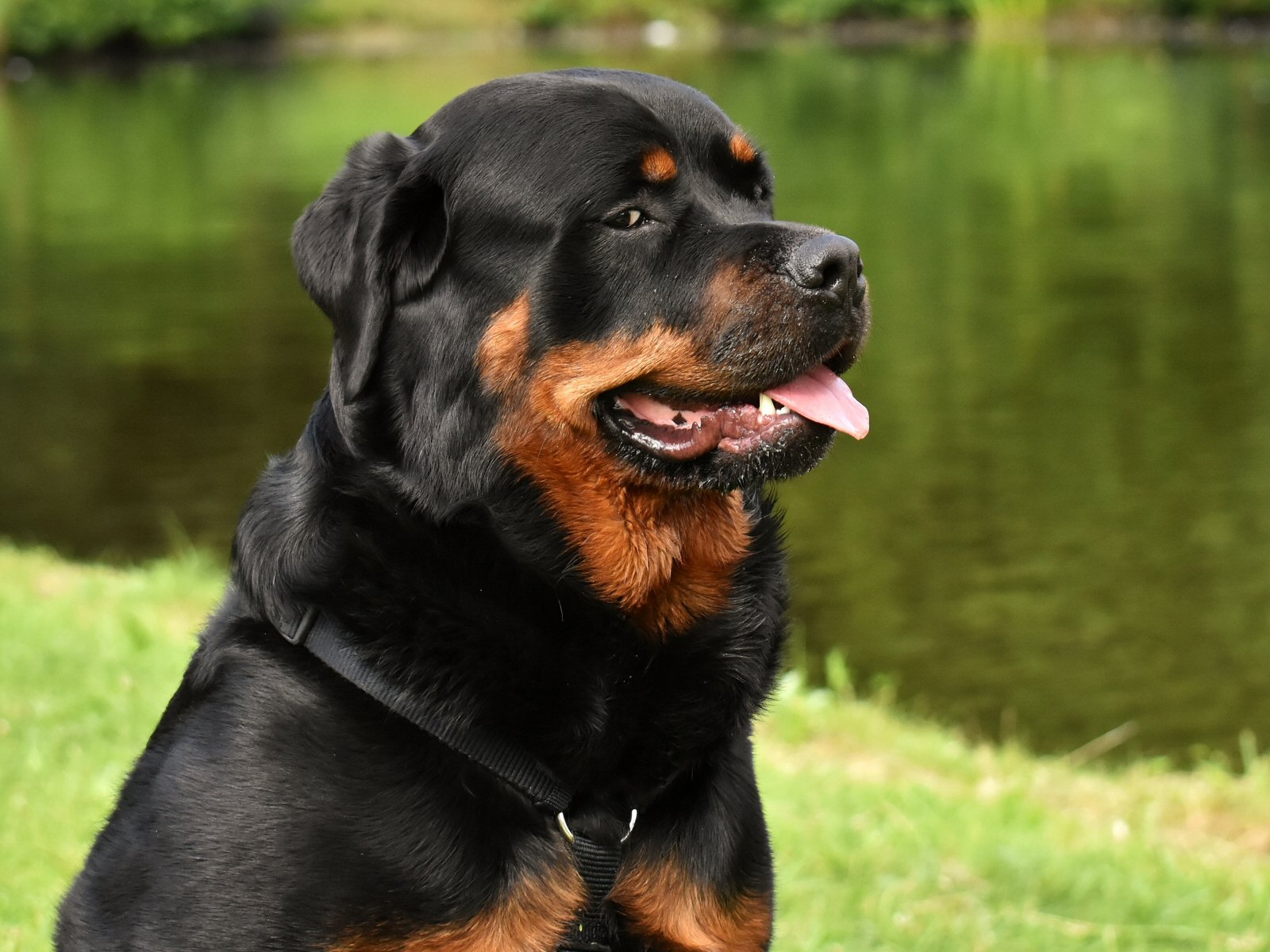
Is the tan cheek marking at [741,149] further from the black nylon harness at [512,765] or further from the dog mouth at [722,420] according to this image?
the black nylon harness at [512,765]

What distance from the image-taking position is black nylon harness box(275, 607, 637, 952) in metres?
3.06

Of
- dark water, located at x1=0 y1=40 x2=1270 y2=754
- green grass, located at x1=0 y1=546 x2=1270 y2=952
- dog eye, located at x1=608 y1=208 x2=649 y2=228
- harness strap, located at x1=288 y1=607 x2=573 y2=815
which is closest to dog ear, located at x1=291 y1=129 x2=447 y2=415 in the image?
dog eye, located at x1=608 y1=208 x2=649 y2=228

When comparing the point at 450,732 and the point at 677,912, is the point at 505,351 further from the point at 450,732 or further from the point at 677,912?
the point at 677,912

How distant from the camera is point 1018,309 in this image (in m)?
17.4

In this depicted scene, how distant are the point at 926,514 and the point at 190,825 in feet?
29.5

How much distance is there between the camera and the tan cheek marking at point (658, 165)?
3.32 m

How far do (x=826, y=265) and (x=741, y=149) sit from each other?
43 centimetres

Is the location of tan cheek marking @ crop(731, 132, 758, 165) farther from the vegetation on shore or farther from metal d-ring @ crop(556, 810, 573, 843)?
the vegetation on shore

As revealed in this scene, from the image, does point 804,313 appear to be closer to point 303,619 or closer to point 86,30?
point 303,619

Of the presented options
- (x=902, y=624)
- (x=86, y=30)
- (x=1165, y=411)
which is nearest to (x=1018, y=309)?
(x=1165, y=411)

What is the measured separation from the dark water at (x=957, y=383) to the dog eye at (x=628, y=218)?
5.64 meters

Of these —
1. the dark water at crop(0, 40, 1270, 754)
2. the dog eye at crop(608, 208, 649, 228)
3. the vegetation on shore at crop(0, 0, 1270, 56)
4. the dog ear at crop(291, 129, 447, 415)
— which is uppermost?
the dog eye at crop(608, 208, 649, 228)

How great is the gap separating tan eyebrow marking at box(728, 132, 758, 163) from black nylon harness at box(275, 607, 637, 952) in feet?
4.16

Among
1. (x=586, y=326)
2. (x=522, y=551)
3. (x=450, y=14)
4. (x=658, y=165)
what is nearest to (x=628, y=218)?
(x=658, y=165)
